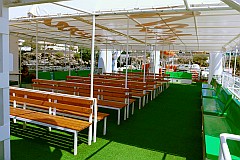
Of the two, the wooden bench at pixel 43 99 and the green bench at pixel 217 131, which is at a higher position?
the wooden bench at pixel 43 99

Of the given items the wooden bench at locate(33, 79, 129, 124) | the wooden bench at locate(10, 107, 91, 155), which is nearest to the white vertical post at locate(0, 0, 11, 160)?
the wooden bench at locate(10, 107, 91, 155)

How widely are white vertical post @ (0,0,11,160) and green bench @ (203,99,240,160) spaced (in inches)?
97.2

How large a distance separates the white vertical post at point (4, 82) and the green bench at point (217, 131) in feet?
8.10

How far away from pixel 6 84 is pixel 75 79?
278 inches

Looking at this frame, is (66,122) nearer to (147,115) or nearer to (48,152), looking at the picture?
(48,152)

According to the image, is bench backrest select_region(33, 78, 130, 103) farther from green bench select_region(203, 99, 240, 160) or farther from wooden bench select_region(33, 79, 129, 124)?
green bench select_region(203, 99, 240, 160)

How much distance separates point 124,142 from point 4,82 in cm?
280

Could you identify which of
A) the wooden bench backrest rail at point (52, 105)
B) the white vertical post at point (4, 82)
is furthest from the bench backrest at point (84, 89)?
the white vertical post at point (4, 82)

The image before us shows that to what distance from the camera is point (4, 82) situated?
2.43 m

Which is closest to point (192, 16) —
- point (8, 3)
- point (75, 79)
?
point (8, 3)

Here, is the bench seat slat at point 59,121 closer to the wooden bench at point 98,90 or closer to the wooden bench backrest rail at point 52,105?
the wooden bench backrest rail at point 52,105

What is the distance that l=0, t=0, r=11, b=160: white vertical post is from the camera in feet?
7.75

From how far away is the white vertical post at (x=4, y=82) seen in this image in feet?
7.75

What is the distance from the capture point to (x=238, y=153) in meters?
3.03
